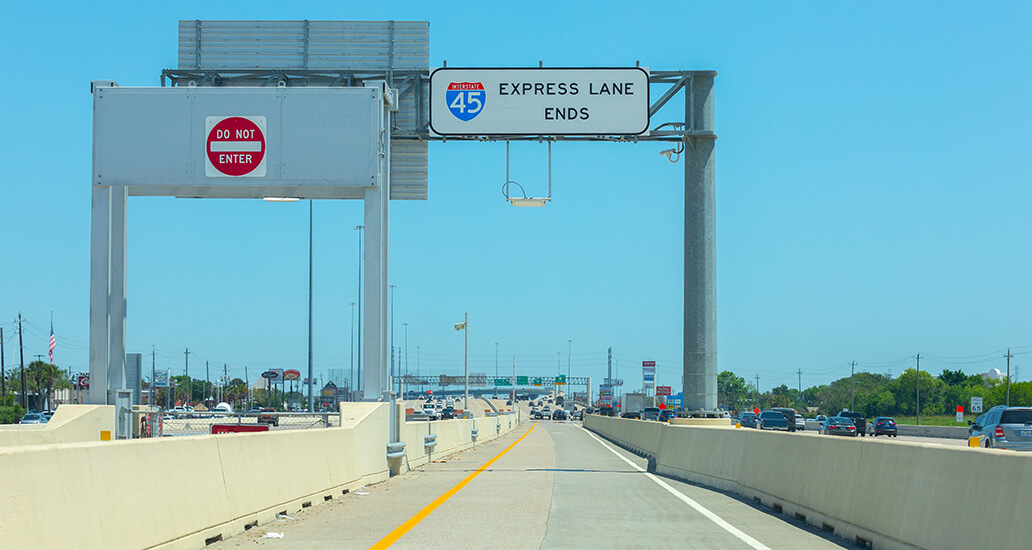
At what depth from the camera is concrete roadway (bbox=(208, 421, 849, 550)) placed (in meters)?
10.4

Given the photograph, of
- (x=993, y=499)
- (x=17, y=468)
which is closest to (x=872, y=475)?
(x=993, y=499)

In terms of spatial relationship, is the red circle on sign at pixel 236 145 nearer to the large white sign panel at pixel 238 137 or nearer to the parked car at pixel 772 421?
the large white sign panel at pixel 238 137

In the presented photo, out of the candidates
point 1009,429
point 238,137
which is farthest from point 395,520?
point 1009,429

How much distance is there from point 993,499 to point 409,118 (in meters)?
18.2

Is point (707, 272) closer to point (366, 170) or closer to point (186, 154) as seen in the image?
point (366, 170)

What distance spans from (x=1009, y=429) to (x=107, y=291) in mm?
22640

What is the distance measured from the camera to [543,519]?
12.5m

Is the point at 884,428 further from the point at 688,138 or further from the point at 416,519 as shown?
the point at 416,519

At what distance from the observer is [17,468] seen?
6.58m

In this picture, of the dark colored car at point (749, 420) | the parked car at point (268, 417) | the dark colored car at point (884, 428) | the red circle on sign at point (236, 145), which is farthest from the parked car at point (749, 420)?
the red circle on sign at point (236, 145)

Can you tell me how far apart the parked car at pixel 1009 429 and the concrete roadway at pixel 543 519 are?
12.2m

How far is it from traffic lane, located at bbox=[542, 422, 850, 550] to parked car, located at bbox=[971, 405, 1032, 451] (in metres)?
12.3

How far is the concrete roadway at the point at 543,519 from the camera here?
34.1 feet

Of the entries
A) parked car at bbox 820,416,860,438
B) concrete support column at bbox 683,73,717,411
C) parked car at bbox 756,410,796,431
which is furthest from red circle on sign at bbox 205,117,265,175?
parked car at bbox 820,416,860,438
